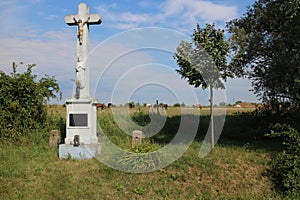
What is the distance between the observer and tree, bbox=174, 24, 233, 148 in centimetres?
766

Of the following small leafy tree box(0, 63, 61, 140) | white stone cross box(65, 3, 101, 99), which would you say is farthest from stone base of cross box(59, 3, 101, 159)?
small leafy tree box(0, 63, 61, 140)

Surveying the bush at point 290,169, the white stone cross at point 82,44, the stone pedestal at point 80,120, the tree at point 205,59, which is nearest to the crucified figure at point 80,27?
the white stone cross at point 82,44

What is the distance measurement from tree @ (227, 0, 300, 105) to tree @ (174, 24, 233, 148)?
0.47 metres

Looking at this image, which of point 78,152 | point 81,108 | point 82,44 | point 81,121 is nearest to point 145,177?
point 78,152

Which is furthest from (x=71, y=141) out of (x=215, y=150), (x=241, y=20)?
(x=241, y=20)

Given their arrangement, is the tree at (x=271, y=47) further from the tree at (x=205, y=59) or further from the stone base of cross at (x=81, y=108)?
the stone base of cross at (x=81, y=108)

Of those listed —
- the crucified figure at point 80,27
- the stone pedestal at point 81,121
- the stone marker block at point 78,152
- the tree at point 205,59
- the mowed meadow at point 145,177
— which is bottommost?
the mowed meadow at point 145,177

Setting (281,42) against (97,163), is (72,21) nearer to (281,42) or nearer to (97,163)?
(97,163)

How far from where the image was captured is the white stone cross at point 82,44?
28.4 feet

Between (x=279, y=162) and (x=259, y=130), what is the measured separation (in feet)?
15.3

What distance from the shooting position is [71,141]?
834 centimetres

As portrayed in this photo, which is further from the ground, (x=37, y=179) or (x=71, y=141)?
(x=71, y=141)

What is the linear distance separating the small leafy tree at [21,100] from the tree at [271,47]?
6.53m

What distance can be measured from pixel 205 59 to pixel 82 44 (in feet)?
12.4
